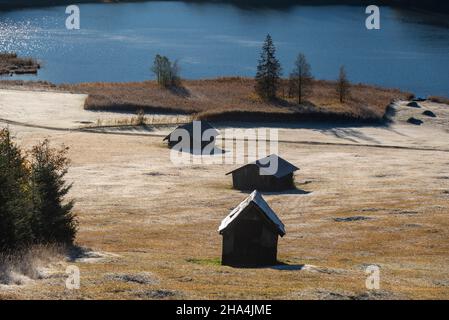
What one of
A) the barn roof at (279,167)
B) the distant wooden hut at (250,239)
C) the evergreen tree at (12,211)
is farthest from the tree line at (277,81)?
the evergreen tree at (12,211)

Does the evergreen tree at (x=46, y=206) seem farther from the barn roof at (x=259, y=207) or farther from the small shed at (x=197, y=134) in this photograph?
the small shed at (x=197, y=134)

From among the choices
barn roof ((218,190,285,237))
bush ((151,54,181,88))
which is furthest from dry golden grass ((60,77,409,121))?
barn roof ((218,190,285,237))

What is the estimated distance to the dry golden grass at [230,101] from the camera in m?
107

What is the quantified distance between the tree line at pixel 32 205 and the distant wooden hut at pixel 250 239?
8.29 metres

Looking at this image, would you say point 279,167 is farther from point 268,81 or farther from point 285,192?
point 268,81

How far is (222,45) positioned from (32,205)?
391ft

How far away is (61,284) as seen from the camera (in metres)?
34.6

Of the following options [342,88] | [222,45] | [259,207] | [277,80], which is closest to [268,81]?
[277,80]

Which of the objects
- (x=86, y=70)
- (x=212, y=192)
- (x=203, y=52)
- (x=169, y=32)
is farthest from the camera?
(x=169, y=32)

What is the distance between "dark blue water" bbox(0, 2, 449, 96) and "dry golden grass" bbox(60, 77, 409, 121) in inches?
462

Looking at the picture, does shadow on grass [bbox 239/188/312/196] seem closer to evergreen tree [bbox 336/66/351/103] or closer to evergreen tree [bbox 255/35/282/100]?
evergreen tree [bbox 255/35/282/100]

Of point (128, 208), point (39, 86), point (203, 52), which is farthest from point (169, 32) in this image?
point (128, 208)

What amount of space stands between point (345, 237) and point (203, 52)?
102013mm

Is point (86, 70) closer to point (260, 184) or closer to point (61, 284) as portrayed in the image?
point (260, 184)
